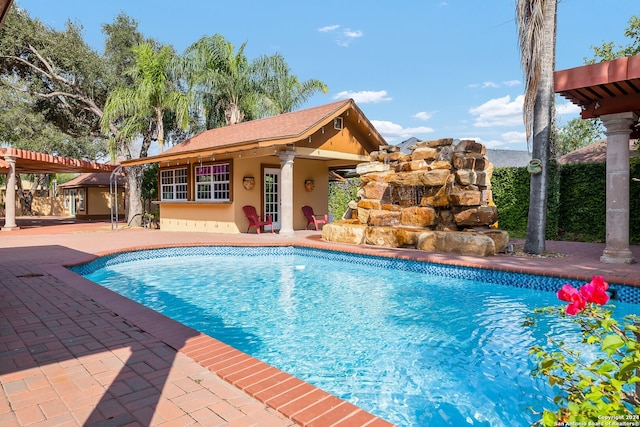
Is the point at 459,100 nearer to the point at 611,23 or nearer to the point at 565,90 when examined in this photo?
the point at 611,23

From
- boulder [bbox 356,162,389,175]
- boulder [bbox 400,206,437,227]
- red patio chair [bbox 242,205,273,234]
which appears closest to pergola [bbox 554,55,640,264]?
boulder [bbox 400,206,437,227]

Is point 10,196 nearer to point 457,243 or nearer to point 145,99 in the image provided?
point 145,99

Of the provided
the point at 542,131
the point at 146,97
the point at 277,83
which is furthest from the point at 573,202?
the point at 146,97

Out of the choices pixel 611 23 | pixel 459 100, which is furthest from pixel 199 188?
pixel 611 23

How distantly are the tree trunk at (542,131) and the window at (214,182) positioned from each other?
9.68m

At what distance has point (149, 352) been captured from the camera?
317 centimetres

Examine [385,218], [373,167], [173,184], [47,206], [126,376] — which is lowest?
[126,376]

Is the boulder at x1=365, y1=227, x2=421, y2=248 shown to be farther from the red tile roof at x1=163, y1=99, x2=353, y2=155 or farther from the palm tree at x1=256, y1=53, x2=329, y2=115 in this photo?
the palm tree at x1=256, y1=53, x2=329, y2=115

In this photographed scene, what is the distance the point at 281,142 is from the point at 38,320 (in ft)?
27.6

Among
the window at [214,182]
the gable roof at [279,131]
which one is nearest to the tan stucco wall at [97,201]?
the gable roof at [279,131]

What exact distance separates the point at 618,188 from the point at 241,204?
35.9 ft

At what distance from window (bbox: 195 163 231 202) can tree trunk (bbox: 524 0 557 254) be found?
31.8 ft

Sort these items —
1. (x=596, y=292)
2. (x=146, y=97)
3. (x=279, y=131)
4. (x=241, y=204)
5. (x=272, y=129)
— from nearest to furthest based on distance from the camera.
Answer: (x=596, y=292) → (x=279, y=131) → (x=272, y=129) → (x=241, y=204) → (x=146, y=97)

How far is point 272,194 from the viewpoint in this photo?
603 inches
